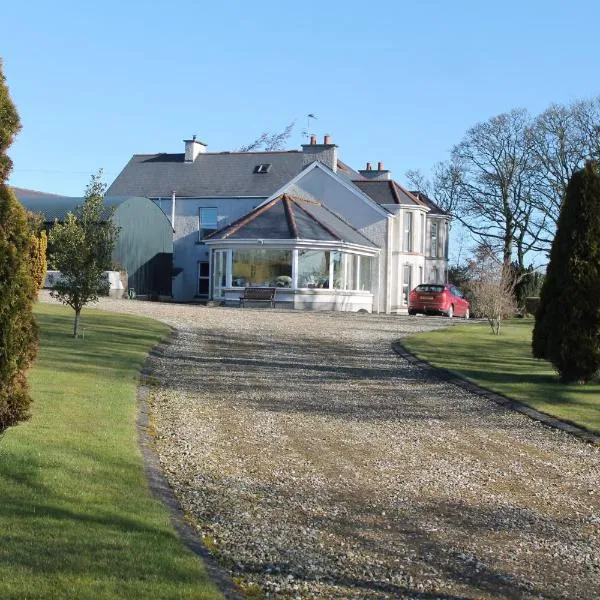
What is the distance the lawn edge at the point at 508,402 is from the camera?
41.5 ft

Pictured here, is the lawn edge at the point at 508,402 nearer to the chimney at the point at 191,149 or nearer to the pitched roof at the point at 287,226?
the pitched roof at the point at 287,226

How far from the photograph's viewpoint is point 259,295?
39062 millimetres

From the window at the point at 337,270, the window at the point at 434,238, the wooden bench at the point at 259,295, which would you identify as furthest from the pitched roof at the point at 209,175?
the wooden bench at the point at 259,295

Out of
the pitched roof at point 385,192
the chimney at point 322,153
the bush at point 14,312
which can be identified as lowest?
the bush at point 14,312

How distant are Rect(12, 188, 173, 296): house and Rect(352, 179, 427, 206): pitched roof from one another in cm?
1070

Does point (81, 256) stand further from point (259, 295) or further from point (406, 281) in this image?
point (406, 281)

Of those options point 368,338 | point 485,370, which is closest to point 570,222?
point 485,370

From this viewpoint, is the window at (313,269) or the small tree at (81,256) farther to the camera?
the window at (313,269)

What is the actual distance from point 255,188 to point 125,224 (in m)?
9.44

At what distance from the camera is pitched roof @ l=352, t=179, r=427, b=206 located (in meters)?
47.8

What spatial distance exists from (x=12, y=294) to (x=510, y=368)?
14.1 metres

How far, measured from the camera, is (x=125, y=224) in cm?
4316

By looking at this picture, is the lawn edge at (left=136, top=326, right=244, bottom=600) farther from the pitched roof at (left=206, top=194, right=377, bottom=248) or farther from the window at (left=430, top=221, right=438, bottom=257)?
the window at (left=430, top=221, right=438, bottom=257)

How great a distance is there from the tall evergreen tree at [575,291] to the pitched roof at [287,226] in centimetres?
2243
